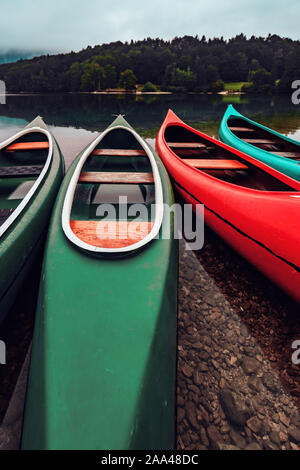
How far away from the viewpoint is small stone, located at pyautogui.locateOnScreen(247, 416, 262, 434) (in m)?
2.17

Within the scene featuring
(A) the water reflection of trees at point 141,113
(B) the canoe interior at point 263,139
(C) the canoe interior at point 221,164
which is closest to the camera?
(C) the canoe interior at point 221,164

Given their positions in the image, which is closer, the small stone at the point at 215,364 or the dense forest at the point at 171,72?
the small stone at the point at 215,364

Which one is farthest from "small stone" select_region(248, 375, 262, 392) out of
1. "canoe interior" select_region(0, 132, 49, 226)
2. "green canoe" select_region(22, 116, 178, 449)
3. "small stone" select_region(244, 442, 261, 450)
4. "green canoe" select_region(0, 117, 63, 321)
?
"canoe interior" select_region(0, 132, 49, 226)

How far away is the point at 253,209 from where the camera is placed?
3.43 metres

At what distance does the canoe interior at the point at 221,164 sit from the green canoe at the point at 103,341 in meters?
2.97

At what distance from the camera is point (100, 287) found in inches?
90.3

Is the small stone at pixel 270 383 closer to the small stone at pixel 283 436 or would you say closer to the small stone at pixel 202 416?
the small stone at pixel 283 436

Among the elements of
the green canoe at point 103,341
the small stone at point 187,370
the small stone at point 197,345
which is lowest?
the small stone at point 187,370

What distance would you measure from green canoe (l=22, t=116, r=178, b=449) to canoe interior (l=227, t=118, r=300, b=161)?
252 inches

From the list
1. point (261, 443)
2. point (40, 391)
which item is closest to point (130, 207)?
point (40, 391)

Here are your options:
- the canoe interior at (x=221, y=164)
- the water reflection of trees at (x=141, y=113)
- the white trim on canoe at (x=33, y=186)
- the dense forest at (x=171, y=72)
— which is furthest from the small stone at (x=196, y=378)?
the dense forest at (x=171, y=72)

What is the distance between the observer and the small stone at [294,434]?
212 cm

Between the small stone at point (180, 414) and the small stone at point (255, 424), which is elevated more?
the small stone at point (180, 414)

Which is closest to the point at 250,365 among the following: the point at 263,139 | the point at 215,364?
the point at 215,364
